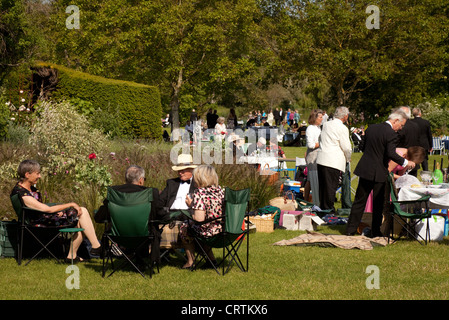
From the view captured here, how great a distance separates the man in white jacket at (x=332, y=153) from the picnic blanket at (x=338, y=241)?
6.47ft

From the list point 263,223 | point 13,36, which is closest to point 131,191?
point 263,223

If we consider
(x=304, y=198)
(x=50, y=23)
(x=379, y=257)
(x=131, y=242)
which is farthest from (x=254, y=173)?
(x=50, y=23)

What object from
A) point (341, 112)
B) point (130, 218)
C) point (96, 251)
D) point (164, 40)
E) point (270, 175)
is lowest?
point (96, 251)

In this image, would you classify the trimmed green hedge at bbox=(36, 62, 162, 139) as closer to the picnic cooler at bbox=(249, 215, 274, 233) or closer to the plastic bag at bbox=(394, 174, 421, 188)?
the picnic cooler at bbox=(249, 215, 274, 233)

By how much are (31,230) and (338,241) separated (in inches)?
157

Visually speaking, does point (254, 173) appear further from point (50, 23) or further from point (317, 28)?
point (50, 23)

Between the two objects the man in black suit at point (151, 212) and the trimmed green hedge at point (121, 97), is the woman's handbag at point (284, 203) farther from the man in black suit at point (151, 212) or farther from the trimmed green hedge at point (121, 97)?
the trimmed green hedge at point (121, 97)

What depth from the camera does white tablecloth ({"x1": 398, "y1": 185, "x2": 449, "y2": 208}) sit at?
8.99m

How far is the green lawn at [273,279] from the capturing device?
6.29 metres

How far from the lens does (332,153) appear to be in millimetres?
10836

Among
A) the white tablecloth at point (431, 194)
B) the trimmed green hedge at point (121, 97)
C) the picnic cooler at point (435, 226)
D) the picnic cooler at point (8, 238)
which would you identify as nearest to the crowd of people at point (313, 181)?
the white tablecloth at point (431, 194)

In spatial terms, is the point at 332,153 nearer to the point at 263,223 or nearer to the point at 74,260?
the point at 263,223

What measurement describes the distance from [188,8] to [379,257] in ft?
91.3

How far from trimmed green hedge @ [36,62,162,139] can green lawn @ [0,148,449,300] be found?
12.7 meters
